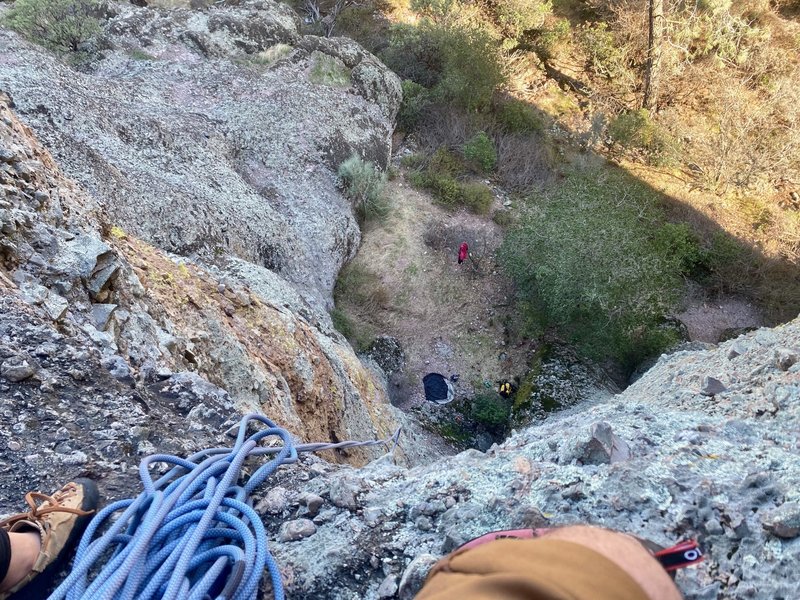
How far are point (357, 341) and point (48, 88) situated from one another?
6.19 m

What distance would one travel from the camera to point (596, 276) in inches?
334

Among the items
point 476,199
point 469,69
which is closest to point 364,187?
point 476,199

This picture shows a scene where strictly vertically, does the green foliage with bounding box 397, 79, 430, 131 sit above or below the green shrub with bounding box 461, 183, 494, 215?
above

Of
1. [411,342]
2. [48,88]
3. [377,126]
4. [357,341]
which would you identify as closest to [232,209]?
[48,88]

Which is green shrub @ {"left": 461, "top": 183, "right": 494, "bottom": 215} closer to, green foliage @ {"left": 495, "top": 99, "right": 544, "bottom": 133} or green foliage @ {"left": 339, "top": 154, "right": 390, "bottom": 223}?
green foliage @ {"left": 339, "top": 154, "right": 390, "bottom": 223}

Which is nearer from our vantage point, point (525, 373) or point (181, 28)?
point (525, 373)

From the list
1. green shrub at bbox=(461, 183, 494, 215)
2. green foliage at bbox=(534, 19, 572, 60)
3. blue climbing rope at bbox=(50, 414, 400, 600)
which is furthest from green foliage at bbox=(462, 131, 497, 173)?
blue climbing rope at bbox=(50, 414, 400, 600)

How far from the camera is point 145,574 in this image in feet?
4.78

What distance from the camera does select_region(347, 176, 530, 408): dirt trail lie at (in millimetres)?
10344

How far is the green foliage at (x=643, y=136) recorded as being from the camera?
15102 mm

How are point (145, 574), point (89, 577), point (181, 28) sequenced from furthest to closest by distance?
point (181, 28)
point (89, 577)
point (145, 574)

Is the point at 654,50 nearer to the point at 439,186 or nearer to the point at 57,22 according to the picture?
the point at 439,186

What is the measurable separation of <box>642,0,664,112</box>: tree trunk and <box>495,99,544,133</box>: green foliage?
145 inches

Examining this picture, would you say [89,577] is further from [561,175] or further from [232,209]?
[561,175]
